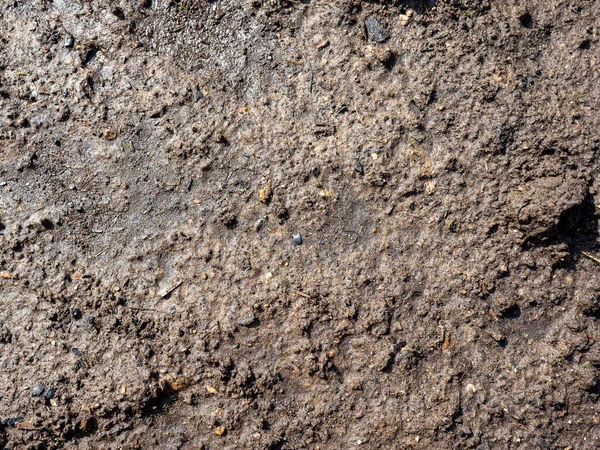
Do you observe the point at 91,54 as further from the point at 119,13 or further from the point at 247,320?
the point at 247,320

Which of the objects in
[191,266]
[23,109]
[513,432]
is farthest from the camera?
[23,109]

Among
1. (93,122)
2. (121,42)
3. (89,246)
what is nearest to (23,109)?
(93,122)

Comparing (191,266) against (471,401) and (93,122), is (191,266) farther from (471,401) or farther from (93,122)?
(471,401)

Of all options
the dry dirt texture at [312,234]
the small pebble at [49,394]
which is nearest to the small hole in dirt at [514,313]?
the dry dirt texture at [312,234]

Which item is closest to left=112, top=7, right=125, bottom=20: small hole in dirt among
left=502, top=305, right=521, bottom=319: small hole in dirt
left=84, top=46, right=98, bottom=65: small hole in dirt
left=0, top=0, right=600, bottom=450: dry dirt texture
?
left=0, top=0, right=600, bottom=450: dry dirt texture

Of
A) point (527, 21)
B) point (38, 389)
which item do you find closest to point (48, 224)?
point (38, 389)

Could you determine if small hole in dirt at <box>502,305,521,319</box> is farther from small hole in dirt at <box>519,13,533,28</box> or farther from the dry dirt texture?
small hole in dirt at <box>519,13,533,28</box>

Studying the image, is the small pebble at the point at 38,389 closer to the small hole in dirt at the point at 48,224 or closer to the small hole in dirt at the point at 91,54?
the small hole in dirt at the point at 48,224
